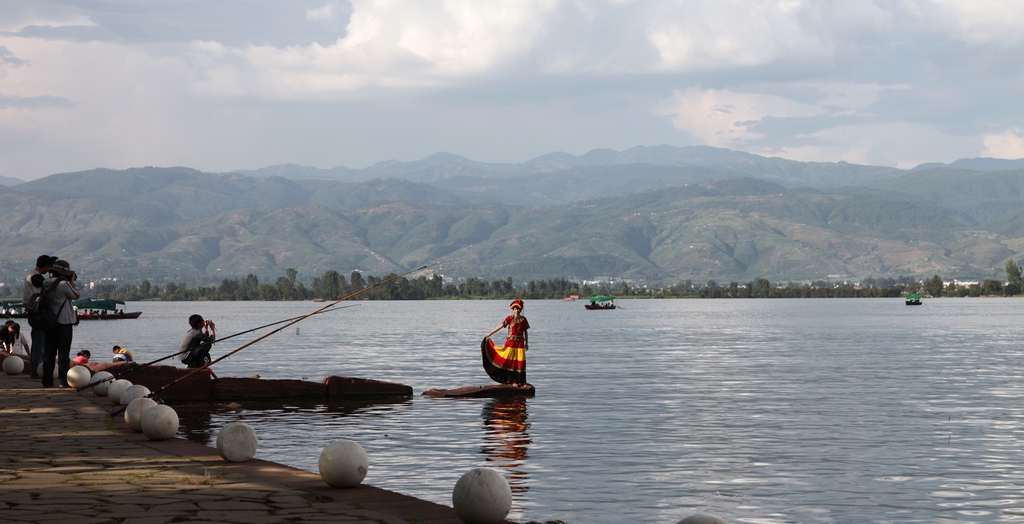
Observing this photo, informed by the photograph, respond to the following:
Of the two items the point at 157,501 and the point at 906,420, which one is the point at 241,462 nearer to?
the point at 157,501

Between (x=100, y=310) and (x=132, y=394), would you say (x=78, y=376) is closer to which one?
(x=132, y=394)

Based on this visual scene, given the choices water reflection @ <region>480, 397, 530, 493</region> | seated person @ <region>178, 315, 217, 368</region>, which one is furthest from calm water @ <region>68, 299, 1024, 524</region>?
seated person @ <region>178, 315, 217, 368</region>

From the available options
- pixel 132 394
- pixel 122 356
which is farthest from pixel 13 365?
pixel 132 394

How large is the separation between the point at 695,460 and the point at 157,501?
12492 mm

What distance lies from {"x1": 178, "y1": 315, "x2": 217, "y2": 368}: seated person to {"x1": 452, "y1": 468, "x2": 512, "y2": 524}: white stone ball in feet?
58.2

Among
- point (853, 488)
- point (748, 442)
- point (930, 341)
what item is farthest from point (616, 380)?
point (930, 341)

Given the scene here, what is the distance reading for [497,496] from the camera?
11922 mm

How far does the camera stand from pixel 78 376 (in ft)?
94.6

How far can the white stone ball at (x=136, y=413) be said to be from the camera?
1969cm

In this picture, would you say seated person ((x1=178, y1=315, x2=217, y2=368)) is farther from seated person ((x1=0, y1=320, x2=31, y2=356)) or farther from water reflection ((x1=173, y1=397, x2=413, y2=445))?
seated person ((x1=0, y1=320, x2=31, y2=356))

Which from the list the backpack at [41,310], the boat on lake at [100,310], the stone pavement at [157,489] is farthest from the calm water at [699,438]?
the boat on lake at [100,310]

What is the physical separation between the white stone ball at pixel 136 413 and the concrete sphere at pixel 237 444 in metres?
3.61

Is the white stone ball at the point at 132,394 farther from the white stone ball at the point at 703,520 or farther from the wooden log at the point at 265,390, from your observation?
the white stone ball at the point at 703,520

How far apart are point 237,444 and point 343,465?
9.82 ft
